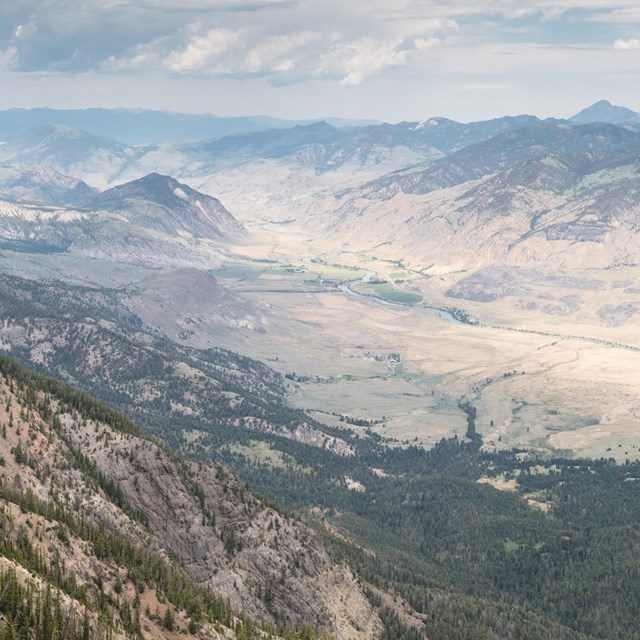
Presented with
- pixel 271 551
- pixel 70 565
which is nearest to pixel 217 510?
pixel 271 551

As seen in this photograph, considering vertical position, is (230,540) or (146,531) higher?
(146,531)

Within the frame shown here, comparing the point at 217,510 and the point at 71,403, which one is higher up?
the point at 71,403

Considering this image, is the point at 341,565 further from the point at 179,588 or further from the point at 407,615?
the point at 179,588

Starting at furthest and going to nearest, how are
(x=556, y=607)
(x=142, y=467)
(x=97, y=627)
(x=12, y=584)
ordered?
(x=556, y=607) < (x=142, y=467) < (x=97, y=627) < (x=12, y=584)

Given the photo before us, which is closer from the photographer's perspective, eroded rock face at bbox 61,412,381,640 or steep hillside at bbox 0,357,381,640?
steep hillside at bbox 0,357,381,640

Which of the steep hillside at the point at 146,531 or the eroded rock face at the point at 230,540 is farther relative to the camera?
the eroded rock face at the point at 230,540

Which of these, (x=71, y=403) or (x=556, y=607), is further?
(x=556, y=607)

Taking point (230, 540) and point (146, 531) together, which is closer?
point (146, 531)

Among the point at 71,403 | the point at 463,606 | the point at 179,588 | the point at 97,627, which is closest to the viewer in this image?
the point at 97,627
